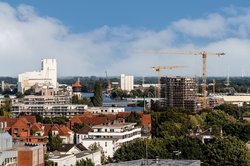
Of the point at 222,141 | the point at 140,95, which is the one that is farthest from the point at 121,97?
the point at 222,141

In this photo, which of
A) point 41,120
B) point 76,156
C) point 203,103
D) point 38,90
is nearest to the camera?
point 76,156

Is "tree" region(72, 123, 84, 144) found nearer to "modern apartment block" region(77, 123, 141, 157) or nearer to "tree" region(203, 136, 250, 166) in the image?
"modern apartment block" region(77, 123, 141, 157)

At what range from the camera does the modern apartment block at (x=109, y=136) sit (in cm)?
5112

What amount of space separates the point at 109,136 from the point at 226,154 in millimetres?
13186

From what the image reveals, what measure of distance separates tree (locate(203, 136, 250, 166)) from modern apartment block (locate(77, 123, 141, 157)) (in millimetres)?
10307

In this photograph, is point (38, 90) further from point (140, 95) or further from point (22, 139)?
point (22, 139)

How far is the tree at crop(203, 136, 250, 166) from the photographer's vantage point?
41.0m

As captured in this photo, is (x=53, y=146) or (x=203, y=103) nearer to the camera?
(x=53, y=146)

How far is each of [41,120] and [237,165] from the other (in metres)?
33.3

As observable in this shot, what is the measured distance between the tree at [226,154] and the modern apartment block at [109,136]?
33.8 ft

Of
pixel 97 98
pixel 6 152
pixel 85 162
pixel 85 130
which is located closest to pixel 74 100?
pixel 97 98

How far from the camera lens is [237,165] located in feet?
135

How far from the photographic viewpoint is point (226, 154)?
136 feet

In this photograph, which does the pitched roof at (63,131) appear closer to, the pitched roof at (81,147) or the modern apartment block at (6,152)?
the pitched roof at (81,147)
